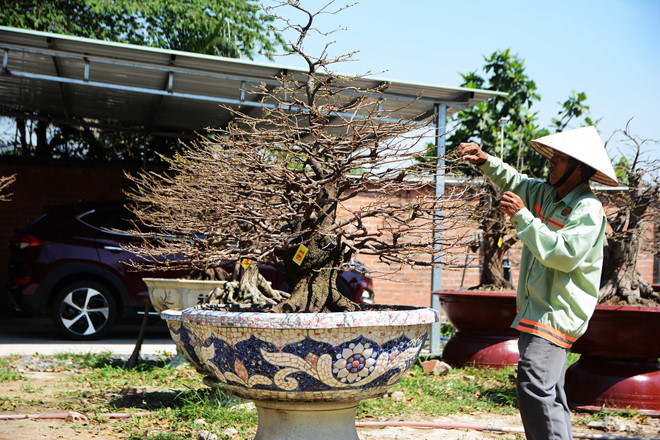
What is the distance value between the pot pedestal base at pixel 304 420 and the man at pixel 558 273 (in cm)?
87

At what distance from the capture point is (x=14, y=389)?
228 inches

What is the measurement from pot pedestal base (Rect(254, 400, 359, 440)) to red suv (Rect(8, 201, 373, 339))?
17.2ft

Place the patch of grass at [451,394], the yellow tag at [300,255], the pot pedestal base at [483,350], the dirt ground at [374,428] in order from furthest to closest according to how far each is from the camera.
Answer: the pot pedestal base at [483,350], the patch of grass at [451,394], the dirt ground at [374,428], the yellow tag at [300,255]

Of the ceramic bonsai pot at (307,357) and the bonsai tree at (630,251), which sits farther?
the bonsai tree at (630,251)

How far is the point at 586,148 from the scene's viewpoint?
11.0ft

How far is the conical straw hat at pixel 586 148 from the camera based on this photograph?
3305mm

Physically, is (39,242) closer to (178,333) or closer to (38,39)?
(38,39)

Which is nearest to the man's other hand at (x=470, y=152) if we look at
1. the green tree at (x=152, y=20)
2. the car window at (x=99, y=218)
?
the car window at (x=99, y=218)

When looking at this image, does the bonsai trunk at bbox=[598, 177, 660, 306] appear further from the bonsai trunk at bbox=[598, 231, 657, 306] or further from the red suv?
the red suv

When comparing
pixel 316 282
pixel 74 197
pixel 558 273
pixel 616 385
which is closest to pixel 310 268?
pixel 316 282

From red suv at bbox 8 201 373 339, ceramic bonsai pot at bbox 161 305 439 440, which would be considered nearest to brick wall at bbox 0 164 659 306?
red suv at bbox 8 201 373 339

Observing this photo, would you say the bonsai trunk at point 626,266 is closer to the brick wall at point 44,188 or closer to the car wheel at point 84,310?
the car wheel at point 84,310

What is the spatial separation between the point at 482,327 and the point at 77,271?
4.96 meters

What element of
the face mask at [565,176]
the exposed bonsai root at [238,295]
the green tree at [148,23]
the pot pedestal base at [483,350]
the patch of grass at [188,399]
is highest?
the green tree at [148,23]
